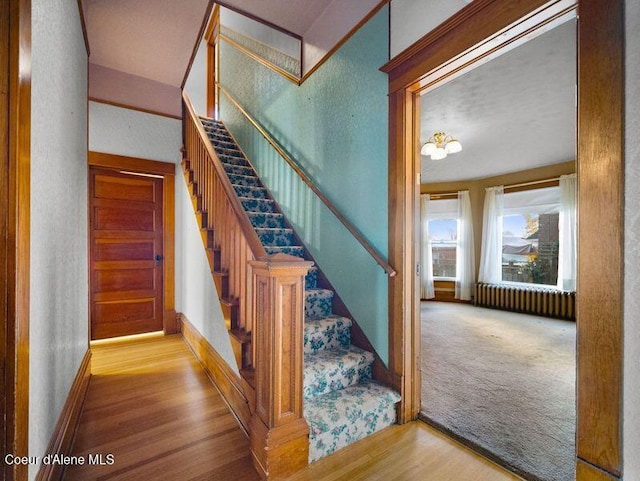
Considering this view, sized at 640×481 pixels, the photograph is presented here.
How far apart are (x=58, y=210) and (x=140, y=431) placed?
1336 millimetres

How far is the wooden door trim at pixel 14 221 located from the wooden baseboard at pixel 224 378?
40.1 inches

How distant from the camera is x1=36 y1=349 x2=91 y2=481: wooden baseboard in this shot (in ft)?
4.22

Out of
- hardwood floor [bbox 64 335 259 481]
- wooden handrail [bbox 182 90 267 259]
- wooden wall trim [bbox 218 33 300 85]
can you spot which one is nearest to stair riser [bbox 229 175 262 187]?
wooden handrail [bbox 182 90 267 259]

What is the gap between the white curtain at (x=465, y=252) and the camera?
19.9 feet

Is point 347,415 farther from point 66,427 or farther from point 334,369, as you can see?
point 66,427

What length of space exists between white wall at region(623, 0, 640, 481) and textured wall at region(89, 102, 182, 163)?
4059 millimetres

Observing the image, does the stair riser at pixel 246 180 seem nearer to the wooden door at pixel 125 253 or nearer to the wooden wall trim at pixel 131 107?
the wooden door at pixel 125 253

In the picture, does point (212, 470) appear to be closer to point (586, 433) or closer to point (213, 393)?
point (213, 393)

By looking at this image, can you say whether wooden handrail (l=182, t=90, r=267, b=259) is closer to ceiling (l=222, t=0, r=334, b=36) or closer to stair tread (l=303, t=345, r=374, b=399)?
stair tread (l=303, t=345, r=374, b=399)

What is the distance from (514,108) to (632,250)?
287 cm

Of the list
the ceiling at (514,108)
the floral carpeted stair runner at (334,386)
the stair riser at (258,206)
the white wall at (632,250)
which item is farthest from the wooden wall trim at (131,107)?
the white wall at (632,250)

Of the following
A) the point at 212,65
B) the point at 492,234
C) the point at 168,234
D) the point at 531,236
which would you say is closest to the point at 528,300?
the point at 531,236

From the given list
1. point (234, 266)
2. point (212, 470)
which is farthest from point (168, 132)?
point (212, 470)

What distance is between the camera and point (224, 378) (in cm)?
219
